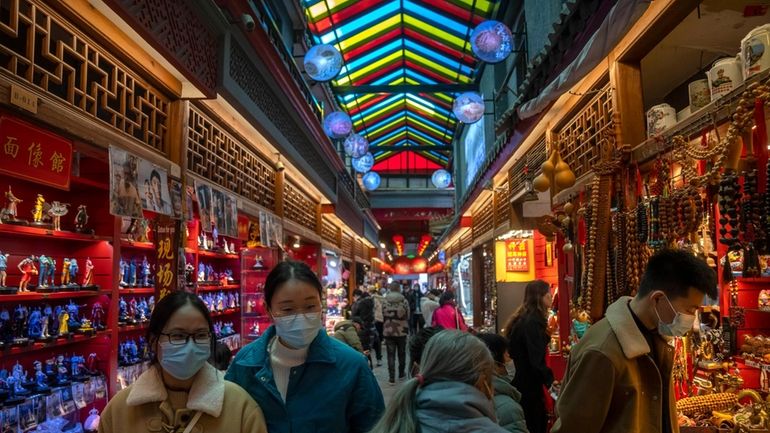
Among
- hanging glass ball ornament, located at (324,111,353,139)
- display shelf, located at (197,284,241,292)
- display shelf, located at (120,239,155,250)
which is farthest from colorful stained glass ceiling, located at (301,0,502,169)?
display shelf, located at (120,239,155,250)

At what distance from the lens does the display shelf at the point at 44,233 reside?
3.85 m

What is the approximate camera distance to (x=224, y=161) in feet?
19.9

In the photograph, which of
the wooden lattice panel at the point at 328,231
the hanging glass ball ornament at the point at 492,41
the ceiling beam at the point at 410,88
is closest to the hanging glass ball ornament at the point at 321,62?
the hanging glass ball ornament at the point at 492,41

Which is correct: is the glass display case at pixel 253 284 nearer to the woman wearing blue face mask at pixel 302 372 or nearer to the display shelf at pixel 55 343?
the display shelf at pixel 55 343

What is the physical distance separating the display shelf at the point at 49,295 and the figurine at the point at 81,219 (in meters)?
0.55

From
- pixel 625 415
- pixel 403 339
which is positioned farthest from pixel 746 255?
pixel 403 339

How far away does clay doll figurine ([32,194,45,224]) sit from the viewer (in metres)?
4.25

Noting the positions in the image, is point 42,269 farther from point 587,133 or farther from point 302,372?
point 587,133

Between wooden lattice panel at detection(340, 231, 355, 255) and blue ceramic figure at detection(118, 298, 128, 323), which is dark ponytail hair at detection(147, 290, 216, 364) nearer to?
blue ceramic figure at detection(118, 298, 128, 323)

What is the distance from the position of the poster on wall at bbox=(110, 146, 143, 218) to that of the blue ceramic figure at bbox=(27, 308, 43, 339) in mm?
1184

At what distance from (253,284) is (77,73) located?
485 cm

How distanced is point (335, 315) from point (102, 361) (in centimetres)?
902

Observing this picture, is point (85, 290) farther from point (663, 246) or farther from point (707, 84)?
point (707, 84)

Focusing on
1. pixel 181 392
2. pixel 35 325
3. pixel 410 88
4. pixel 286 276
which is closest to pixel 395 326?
pixel 35 325
